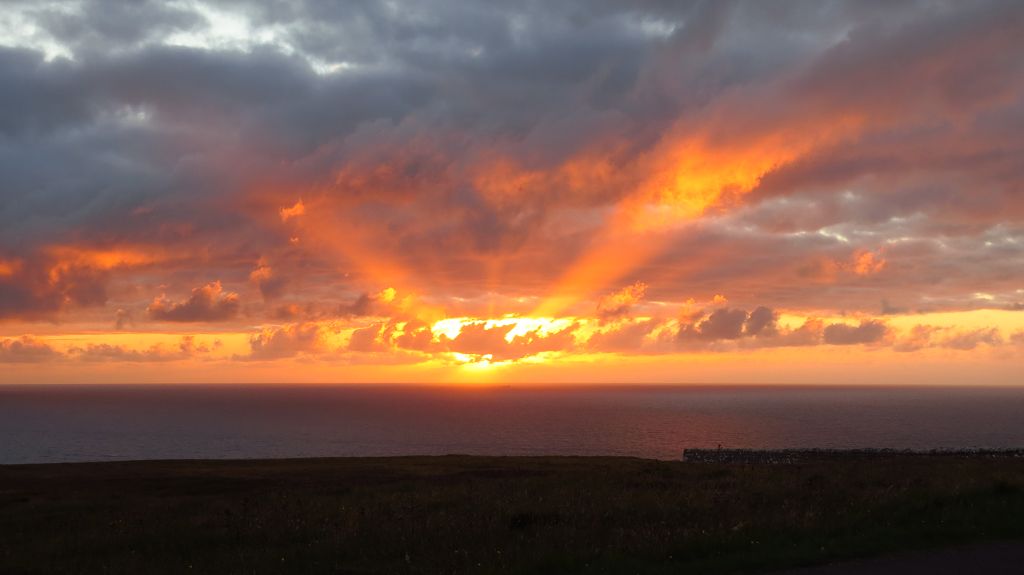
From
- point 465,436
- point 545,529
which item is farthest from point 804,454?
point 545,529

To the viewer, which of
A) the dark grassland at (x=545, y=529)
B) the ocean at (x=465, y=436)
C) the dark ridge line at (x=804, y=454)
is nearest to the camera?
the dark grassland at (x=545, y=529)

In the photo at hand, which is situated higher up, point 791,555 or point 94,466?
point 791,555

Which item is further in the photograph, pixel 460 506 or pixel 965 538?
pixel 460 506

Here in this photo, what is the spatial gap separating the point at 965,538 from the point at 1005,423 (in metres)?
205

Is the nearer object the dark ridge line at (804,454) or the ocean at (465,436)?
the dark ridge line at (804,454)

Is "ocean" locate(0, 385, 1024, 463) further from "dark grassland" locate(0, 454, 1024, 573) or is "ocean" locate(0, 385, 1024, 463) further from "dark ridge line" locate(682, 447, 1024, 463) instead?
"dark grassland" locate(0, 454, 1024, 573)

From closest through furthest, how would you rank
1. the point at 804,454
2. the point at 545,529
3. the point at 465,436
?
the point at 545,529, the point at 804,454, the point at 465,436

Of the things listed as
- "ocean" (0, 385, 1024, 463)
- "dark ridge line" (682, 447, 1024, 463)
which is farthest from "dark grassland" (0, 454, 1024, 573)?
"ocean" (0, 385, 1024, 463)

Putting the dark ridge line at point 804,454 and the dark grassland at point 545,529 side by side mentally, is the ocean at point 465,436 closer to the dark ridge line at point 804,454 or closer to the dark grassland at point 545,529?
the dark ridge line at point 804,454

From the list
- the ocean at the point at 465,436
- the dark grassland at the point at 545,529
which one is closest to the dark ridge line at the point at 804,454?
the ocean at the point at 465,436

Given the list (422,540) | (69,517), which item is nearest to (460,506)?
(422,540)

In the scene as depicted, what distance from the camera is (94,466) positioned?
80.3m

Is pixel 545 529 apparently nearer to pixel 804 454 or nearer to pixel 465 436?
pixel 804 454

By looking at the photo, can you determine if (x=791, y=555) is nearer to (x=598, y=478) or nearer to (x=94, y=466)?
(x=598, y=478)
